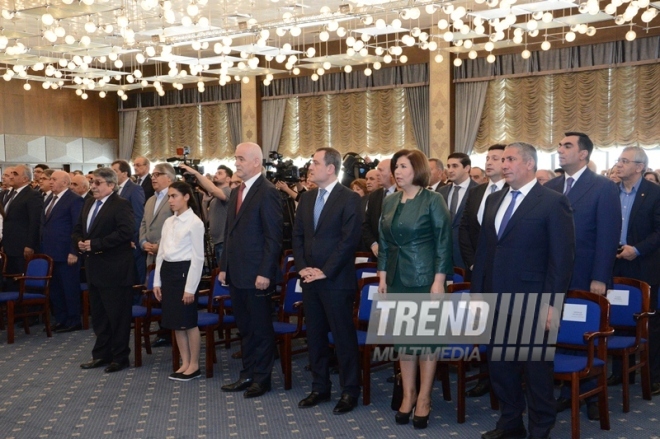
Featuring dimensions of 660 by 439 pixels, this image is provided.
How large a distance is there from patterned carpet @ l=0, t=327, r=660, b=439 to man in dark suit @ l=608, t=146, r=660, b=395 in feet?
1.24

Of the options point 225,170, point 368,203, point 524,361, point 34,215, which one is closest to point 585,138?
point 524,361

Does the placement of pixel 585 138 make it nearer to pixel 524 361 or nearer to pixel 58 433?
pixel 524 361

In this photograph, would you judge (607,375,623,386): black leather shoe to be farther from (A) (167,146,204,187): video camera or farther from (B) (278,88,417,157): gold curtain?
(B) (278,88,417,157): gold curtain

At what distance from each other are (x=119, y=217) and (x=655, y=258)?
422cm

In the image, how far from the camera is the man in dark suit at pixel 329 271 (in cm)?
500

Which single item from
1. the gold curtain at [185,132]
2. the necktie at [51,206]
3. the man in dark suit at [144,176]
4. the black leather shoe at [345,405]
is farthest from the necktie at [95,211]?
the gold curtain at [185,132]

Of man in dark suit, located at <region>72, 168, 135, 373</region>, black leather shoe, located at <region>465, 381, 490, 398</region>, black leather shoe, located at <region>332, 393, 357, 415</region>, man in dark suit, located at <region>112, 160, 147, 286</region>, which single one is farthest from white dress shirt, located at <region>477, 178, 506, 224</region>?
man in dark suit, located at <region>112, 160, 147, 286</region>

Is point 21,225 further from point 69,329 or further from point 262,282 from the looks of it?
point 262,282

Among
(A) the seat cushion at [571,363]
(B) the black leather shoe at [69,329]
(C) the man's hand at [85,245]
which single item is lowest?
(B) the black leather shoe at [69,329]

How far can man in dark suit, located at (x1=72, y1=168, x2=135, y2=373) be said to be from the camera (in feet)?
20.6

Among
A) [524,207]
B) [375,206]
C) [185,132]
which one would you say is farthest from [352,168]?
[185,132]

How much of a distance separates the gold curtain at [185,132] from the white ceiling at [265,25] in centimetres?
252

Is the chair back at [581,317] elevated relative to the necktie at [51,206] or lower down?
lower down

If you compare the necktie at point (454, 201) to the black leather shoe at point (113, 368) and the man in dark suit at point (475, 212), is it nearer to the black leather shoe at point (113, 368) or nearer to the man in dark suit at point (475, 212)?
the man in dark suit at point (475, 212)
